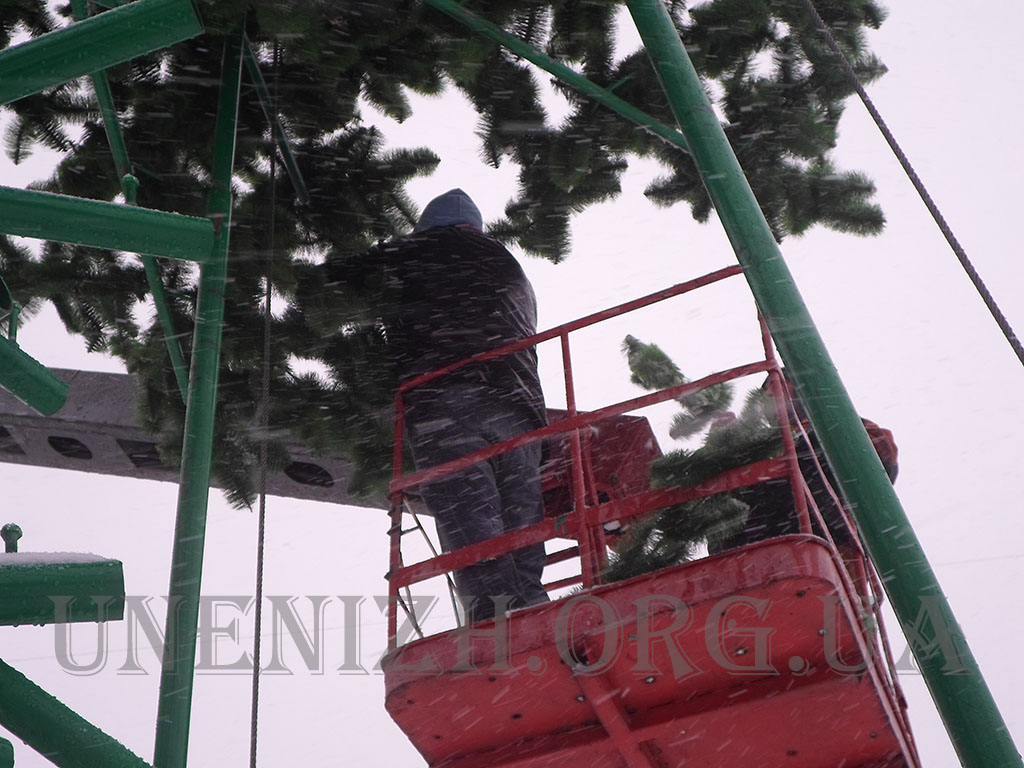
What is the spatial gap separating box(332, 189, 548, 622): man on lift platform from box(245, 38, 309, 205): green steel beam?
0.60 metres

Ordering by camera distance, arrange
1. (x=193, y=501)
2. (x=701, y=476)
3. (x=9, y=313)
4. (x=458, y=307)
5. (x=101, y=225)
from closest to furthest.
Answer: (x=9, y=313) → (x=101, y=225) → (x=193, y=501) → (x=701, y=476) → (x=458, y=307)

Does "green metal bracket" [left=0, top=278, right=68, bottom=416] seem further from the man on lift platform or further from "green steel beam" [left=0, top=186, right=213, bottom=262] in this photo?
the man on lift platform

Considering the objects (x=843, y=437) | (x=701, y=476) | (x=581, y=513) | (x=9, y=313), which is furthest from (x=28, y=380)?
(x=701, y=476)

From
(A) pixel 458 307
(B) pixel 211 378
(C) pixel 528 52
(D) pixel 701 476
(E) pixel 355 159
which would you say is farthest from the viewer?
(E) pixel 355 159

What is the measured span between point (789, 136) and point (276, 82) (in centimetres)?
312

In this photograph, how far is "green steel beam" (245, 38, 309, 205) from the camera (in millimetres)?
5953

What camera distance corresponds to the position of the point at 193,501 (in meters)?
3.87

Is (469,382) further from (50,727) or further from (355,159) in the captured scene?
(50,727)

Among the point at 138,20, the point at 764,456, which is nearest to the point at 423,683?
the point at 764,456

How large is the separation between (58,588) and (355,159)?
5.33 metres

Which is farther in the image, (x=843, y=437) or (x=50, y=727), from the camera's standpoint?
(x=843, y=437)

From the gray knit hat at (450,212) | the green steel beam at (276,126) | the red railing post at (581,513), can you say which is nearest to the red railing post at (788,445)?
the red railing post at (581,513)

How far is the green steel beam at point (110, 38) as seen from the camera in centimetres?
293

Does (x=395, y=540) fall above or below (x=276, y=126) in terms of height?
below
